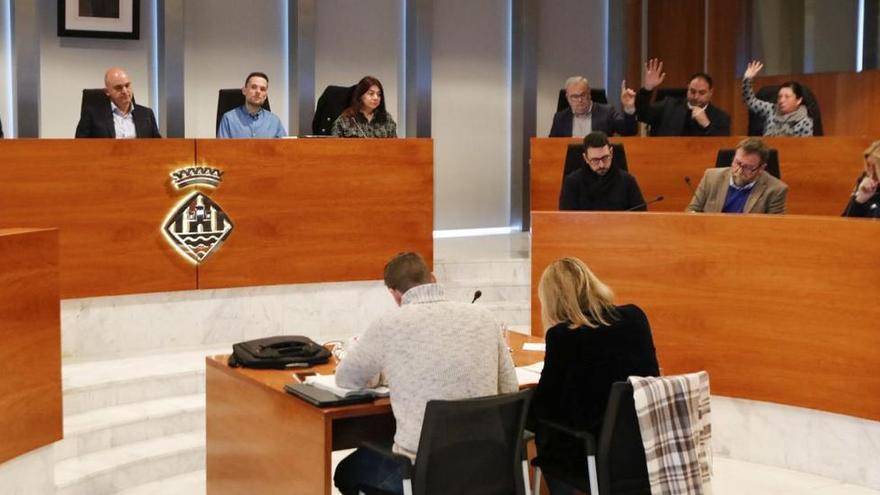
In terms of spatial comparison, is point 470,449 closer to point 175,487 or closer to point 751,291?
point 175,487

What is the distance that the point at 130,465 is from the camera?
5039 mm

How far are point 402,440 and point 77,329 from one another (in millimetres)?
3062

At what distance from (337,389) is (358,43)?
6.23 meters

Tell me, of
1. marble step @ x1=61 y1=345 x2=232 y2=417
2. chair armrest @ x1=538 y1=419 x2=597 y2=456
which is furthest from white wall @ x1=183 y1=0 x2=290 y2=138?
chair armrest @ x1=538 y1=419 x2=597 y2=456

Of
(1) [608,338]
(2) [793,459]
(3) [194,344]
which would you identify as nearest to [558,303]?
(1) [608,338]

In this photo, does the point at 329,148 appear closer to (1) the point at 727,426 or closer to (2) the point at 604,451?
(1) the point at 727,426

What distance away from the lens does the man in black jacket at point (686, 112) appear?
7.82m

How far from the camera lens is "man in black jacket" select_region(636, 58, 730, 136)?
7.82 m

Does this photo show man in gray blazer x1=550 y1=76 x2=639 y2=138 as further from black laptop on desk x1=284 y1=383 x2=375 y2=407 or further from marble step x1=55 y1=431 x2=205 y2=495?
black laptop on desk x1=284 y1=383 x2=375 y2=407

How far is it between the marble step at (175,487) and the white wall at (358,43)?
15.3 ft

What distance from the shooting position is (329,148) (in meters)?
6.72

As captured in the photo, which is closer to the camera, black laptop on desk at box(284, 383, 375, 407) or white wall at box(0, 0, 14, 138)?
black laptop on desk at box(284, 383, 375, 407)

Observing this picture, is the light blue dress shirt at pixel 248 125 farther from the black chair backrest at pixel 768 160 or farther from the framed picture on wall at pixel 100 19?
the black chair backrest at pixel 768 160

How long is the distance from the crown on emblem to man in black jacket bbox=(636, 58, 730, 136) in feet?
10.5
